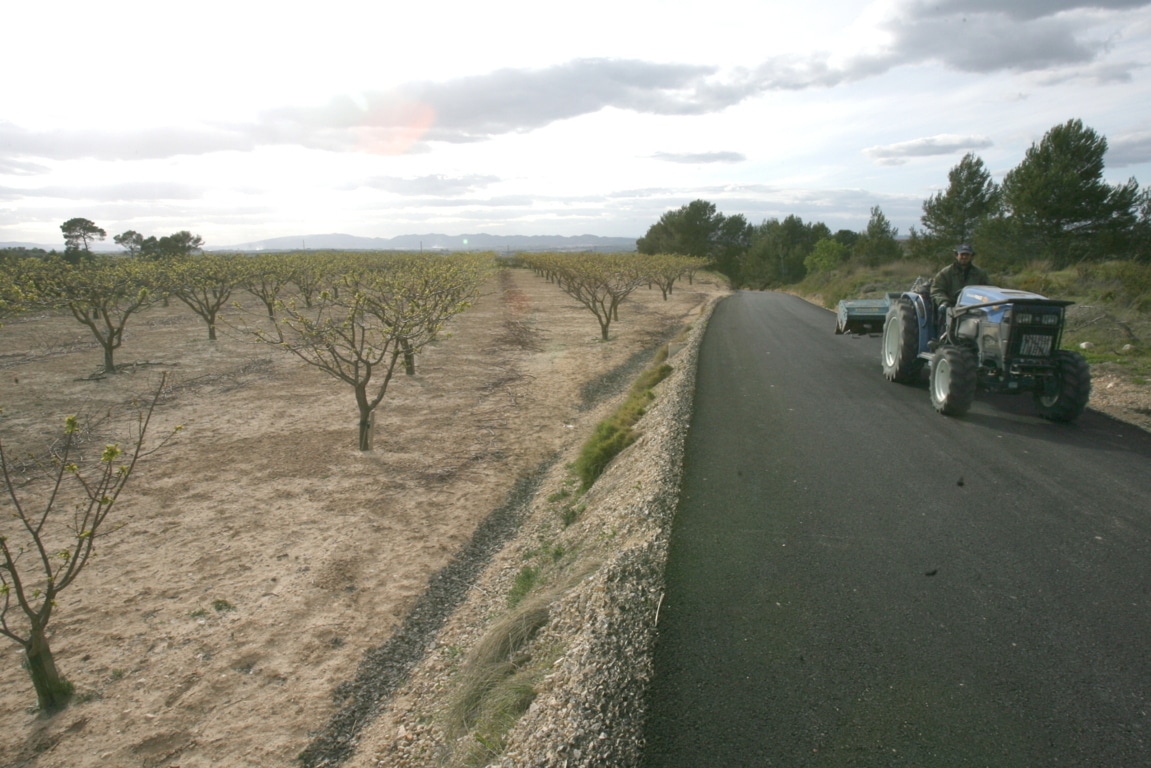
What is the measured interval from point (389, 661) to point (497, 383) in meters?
11.3

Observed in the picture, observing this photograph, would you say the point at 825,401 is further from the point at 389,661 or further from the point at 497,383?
the point at 497,383

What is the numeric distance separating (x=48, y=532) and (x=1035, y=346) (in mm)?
12483

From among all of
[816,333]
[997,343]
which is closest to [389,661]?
[997,343]

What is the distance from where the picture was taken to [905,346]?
1028cm

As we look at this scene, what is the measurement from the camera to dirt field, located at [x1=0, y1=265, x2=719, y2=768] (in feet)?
17.0

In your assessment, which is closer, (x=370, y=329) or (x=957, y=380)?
(x=957, y=380)

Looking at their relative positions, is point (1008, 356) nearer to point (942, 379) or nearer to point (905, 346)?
point (942, 379)

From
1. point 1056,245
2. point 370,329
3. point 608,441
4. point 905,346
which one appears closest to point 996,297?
point 905,346

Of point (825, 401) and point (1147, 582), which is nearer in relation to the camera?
point (1147, 582)

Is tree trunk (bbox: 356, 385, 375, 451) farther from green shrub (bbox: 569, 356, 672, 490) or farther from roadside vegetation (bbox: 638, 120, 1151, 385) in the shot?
roadside vegetation (bbox: 638, 120, 1151, 385)

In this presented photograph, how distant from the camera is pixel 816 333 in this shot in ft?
59.9

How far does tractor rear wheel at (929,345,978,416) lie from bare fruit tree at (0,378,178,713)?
343 inches

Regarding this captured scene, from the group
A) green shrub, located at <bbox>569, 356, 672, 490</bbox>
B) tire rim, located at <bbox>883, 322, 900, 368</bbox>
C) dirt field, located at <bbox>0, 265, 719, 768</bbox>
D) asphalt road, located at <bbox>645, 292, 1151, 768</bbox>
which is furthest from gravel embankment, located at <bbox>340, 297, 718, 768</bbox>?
tire rim, located at <bbox>883, 322, 900, 368</bbox>

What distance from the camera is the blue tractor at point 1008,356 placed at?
7.77m
